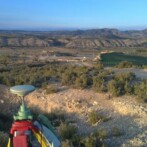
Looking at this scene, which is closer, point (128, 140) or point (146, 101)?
point (128, 140)

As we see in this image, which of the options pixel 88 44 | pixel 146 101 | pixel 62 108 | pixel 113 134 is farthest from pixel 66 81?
pixel 88 44

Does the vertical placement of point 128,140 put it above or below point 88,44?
above

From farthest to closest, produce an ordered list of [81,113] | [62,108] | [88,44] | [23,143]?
[88,44], [62,108], [81,113], [23,143]

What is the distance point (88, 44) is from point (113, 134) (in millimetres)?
106152

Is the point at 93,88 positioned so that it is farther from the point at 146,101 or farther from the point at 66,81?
the point at 146,101

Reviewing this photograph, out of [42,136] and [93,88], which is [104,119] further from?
[42,136]

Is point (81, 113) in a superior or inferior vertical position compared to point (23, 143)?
inferior

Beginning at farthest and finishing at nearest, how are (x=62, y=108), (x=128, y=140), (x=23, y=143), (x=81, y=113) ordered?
(x=62, y=108), (x=81, y=113), (x=128, y=140), (x=23, y=143)

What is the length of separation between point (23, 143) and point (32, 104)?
13.7 meters

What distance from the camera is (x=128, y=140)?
1071 cm

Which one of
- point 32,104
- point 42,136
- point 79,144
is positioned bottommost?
point 32,104

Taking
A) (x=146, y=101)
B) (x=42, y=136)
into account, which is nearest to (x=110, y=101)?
(x=146, y=101)

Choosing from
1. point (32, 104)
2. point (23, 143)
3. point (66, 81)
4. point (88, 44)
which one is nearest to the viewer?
point (23, 143)

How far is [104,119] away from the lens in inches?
535
